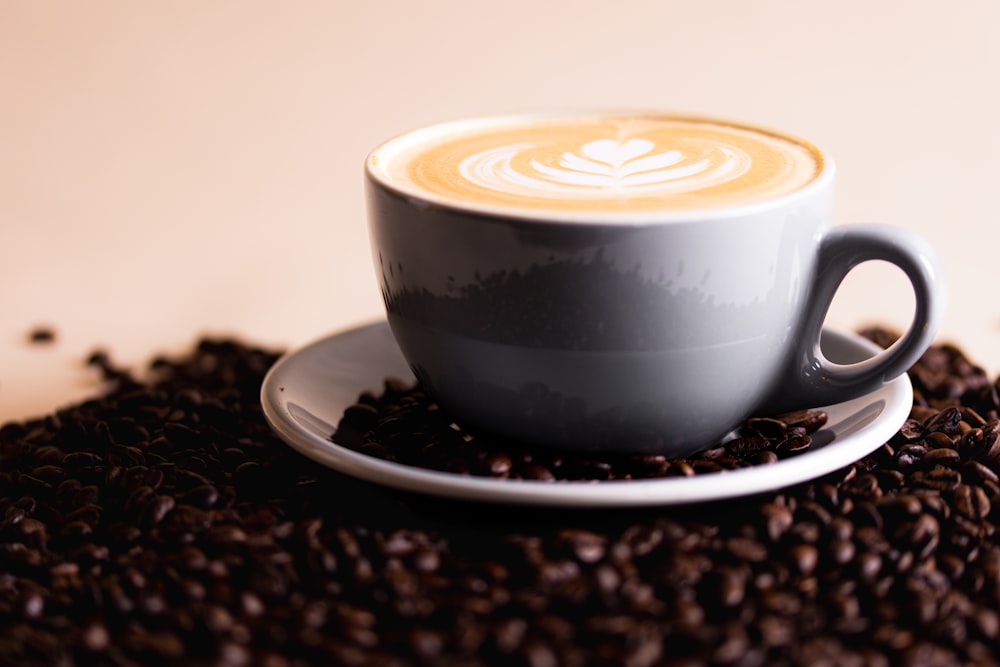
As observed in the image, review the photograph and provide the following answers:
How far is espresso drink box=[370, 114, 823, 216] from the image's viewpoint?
1.35 m

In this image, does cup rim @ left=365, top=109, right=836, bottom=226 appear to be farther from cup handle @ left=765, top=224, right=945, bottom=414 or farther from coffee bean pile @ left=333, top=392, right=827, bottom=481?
coffee bean pile @ left=333, top=392, right=827, bottom=481

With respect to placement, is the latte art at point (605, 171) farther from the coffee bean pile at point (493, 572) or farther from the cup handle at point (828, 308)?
the coffee bean pile at point (493, 572)

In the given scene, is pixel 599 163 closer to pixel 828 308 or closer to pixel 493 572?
pixel 828 308

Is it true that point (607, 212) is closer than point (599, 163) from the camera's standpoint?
Yes

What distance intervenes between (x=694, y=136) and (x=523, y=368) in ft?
1.62

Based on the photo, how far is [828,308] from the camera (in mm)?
1435

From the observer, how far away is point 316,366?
169cm

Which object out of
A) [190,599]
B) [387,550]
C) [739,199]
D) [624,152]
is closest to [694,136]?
[624,152]

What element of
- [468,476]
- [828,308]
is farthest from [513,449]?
[828,308]

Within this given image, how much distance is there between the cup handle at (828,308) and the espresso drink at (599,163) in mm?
102

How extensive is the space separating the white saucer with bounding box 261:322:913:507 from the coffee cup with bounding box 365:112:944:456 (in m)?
0.07

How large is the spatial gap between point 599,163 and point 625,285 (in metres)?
0.29

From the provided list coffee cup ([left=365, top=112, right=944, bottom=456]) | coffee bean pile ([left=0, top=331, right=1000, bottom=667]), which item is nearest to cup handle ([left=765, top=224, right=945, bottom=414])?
coffee cup ([left=365, top=112, right=944, bottom=456])

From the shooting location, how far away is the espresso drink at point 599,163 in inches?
53.1
